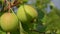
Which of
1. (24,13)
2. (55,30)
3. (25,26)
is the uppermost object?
(24,13)

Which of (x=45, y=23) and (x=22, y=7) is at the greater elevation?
(x=22, y=7)

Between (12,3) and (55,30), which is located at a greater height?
(12,3)

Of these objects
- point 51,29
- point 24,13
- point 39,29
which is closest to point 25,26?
point 24,13

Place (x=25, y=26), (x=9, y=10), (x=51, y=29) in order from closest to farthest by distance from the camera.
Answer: (x=9, y=10) → (x=25, y=26) → (x=51, y=29)

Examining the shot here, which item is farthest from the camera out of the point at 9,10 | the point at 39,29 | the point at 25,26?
the point at 39,29

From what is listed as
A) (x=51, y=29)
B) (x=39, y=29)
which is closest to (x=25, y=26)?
(x=39, y=29)

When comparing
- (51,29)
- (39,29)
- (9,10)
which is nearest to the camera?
(9,10)

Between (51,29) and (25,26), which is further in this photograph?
(51,29)

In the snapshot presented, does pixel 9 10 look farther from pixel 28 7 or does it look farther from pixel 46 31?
pixel 46 31

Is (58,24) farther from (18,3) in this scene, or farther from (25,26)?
(18,3)
